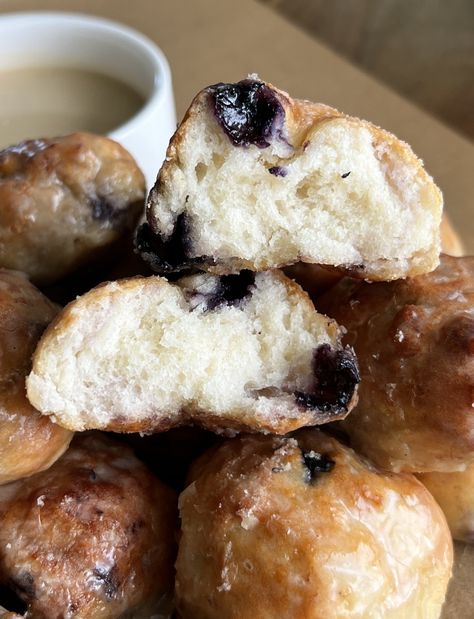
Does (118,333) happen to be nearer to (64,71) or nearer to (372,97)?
(64,71)

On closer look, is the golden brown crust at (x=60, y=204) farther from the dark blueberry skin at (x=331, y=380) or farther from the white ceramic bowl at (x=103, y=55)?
the white ceramic bowl at (x=103, y=55)

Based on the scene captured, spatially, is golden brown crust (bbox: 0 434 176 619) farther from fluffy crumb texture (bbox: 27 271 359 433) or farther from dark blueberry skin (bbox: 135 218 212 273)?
dark blueberry skin (bbox: 135 218 212 273)

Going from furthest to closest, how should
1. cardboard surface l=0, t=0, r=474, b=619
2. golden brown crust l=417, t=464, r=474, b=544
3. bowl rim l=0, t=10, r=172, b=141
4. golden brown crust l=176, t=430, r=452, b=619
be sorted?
cardboard surface l=0, t=0, r=474, b=619, bowl rim l=0, t=10, r=172, b=141, golden brown crust l=417, t=464, r=474, b=544, golden brown crust l=176, t=430, r=452, b=619

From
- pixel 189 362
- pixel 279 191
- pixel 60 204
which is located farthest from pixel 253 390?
pixel 60 204

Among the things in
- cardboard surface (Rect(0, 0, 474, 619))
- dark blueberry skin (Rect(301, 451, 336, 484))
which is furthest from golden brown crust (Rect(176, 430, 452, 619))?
cardboard surface (Rect(0, 0, 474, 619))

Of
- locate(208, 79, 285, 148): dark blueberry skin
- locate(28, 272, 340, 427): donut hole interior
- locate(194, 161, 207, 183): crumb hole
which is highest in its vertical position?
locate(208, 79, 285, 148): dark blueberry skin

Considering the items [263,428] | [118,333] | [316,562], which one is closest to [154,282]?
[118,333]

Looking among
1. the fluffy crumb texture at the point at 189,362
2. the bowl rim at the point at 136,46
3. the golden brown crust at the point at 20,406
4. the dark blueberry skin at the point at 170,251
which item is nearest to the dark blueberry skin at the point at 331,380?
the fluffy crumb texture at the point at 189,362

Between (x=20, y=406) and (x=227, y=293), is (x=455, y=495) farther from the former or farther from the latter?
(x=20, y=406)
